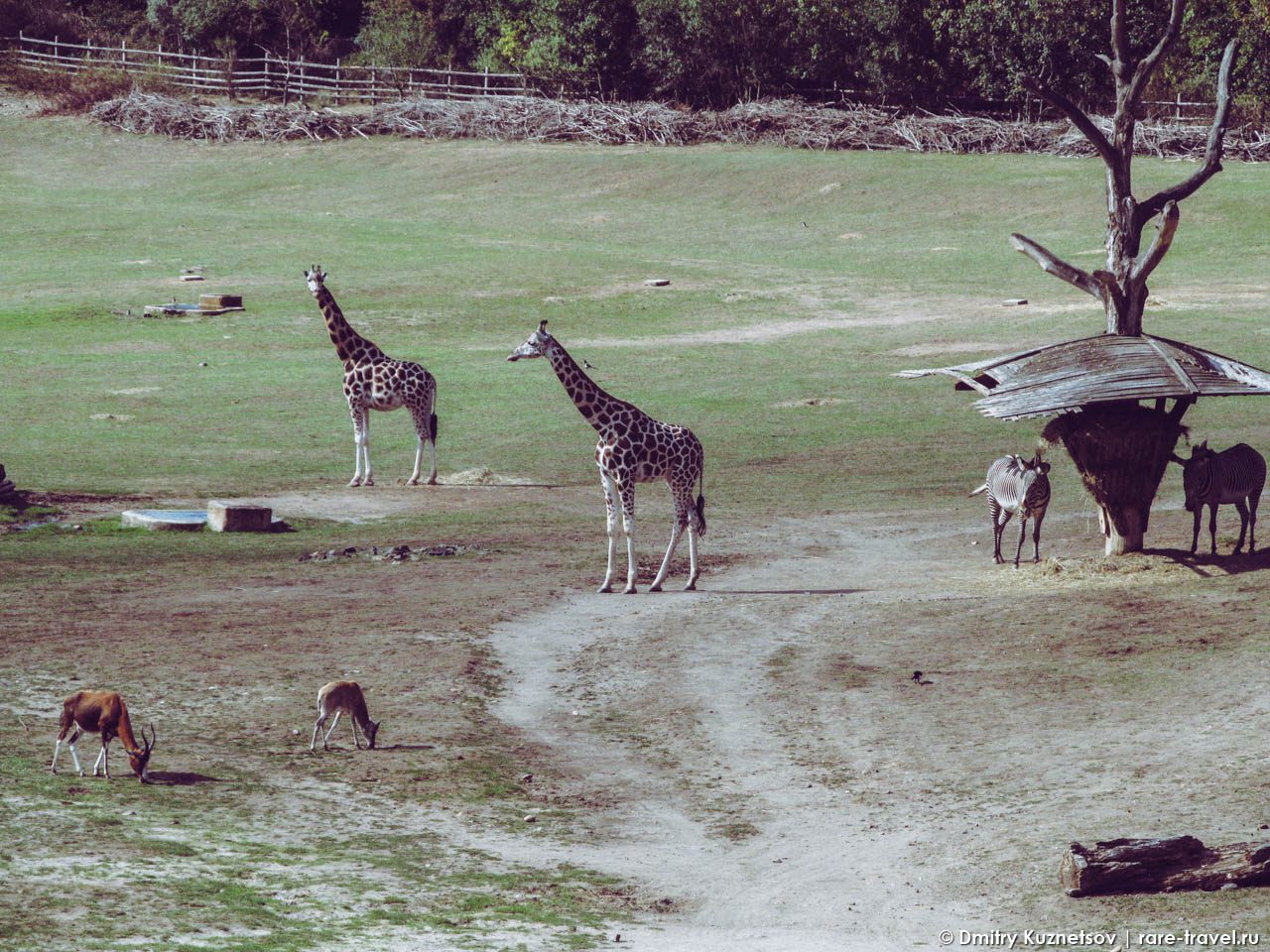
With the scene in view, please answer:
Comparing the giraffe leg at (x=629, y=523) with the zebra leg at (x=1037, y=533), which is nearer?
the giraffe leg at (x=629, y=523)

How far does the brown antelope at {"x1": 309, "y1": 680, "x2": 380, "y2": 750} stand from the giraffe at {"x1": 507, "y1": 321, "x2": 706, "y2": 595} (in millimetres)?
7214

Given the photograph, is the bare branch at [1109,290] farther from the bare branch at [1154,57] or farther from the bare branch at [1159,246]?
the bare branch at [1154,57]

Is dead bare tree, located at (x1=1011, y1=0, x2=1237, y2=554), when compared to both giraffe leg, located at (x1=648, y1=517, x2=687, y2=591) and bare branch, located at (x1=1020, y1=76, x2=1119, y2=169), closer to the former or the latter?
bare branch, located at (x1=1020, y1=76, x2=1119, y2=169)

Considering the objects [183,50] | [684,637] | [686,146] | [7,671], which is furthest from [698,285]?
[183,50]

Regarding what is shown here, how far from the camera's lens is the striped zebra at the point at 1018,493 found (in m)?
22.4

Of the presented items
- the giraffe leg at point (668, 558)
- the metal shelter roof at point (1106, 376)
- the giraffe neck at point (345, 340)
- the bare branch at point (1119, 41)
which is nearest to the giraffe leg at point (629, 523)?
the giraffe leg at point (668, 558)

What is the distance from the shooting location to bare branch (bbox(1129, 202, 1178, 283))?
72.7ft

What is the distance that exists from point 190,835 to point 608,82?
69949 mm

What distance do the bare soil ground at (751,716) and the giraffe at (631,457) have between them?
748 mm

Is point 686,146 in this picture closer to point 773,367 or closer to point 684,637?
point 773,367

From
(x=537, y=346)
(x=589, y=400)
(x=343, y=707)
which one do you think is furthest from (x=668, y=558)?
(x=343, y=707)

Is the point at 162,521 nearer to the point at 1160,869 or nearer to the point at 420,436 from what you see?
the point at 420,436

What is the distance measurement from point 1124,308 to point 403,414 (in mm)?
19494

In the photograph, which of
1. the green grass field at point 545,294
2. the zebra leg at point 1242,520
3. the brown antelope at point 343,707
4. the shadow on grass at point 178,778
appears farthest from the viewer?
the green grass field at point 545,294
